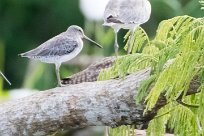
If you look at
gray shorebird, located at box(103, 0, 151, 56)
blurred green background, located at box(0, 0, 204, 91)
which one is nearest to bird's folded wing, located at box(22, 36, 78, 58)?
gray shorebird, located at box(103, 0, 151, 56)

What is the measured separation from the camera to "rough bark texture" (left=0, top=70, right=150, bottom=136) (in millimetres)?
6816

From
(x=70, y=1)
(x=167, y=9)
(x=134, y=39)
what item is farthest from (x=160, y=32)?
(x=70, y=1)

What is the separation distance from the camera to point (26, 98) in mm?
7363

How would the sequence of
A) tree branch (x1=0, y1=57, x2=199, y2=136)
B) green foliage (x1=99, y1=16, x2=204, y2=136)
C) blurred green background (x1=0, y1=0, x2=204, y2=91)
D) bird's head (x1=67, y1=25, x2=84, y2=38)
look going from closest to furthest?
green foliage (x1=99, y1=16, x2=204, y2=136), tree branch (x1=0, y1=57, x2=199, y2=136), bird's head (x1=67, y1=25, x2=84, y2=38), blurred green background (x1=0, y1=0, x2=204, y2=91)

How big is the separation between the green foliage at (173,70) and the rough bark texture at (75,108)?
13cm

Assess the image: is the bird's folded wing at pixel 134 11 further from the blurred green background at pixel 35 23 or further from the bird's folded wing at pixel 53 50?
the blurred green background at pixel 35 23

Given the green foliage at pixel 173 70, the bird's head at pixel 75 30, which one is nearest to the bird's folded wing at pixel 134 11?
the green foliage at pixel 173 70

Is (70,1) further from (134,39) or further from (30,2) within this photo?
(134,39)

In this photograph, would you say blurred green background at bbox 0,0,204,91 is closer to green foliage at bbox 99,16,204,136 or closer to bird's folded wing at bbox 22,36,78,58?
bird's folded wing at bbox 22,36,78,58

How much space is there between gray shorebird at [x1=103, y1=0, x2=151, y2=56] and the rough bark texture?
0.59 m

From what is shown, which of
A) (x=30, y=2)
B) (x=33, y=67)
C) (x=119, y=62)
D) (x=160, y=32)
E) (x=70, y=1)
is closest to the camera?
(x=119, y=62)

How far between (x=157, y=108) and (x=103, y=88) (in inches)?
17.0

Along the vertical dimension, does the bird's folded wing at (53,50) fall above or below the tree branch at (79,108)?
above

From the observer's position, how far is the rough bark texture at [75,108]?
22.4ft
